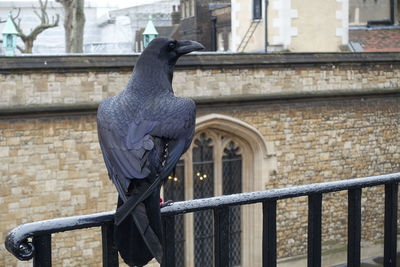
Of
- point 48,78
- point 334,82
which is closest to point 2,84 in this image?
point 48,78

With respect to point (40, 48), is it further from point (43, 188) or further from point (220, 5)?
point (43, 188)

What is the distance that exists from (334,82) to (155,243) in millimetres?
10508

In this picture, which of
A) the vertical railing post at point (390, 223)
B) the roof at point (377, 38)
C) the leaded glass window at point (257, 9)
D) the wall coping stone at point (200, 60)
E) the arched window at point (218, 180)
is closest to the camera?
the vertical railing post at point (390, 223)

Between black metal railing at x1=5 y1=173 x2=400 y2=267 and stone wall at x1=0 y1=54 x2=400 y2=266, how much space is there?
7760mm

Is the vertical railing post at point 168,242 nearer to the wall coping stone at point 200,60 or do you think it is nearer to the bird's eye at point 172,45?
the bird's eye at point 172,45

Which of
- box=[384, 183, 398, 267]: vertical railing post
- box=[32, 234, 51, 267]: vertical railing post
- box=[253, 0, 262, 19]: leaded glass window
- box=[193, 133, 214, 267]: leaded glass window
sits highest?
box=[253, 0, 262, 19]: leaded glass window

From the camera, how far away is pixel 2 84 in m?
9.16

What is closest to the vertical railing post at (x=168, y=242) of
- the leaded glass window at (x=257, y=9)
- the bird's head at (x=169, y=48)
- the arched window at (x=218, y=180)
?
the bird's head at (x=169, y=48)

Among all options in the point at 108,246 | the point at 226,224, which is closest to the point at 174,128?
the point at 226,224

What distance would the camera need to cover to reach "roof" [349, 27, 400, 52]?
1623cm

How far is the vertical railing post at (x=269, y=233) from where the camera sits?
6.48 feet

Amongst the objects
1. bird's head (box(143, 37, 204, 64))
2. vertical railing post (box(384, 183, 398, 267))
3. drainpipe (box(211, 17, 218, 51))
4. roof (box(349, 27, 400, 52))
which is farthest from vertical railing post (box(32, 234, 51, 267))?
drainpipe (box(211, 17, 218, 51))

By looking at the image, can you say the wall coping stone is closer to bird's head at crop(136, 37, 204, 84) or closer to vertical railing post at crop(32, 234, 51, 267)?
bird's head at crop(136, 37, 204, 84)

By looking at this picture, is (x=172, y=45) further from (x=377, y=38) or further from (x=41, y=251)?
(x=377, y=38)
